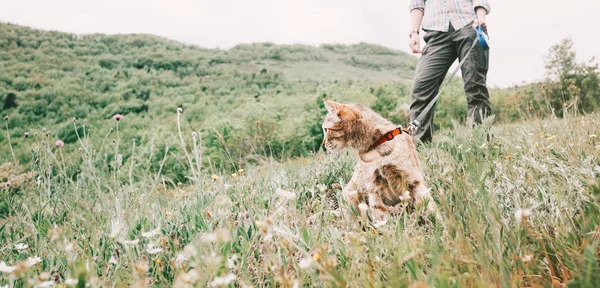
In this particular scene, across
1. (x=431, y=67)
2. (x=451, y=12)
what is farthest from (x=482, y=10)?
(x=431, y=67)

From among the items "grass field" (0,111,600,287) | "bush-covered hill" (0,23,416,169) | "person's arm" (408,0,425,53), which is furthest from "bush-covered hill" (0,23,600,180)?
"grass field" (0,111,600,287)

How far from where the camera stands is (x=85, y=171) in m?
1.96

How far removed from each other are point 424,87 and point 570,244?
307 centimetres

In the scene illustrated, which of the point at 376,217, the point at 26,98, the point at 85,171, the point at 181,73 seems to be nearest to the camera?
the point at 376,217

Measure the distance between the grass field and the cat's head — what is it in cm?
33

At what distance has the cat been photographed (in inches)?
70.8

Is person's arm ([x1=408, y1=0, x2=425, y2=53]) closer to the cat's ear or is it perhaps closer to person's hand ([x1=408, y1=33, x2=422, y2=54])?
person's hand ([x1=408, y1=33, x2=422, y2=54])

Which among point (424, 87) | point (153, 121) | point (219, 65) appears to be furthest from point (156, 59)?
point (424, 87)

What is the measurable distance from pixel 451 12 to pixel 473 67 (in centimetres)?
66

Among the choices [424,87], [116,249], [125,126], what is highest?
[424,87]

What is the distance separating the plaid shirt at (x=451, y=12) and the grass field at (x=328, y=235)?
1556 millimetres

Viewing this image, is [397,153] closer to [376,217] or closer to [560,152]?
[376,217]

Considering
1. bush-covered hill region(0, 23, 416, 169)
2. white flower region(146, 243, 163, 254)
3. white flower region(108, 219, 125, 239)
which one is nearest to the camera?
white flower region(108, 219, 125, 239)

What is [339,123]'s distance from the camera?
195 cm
